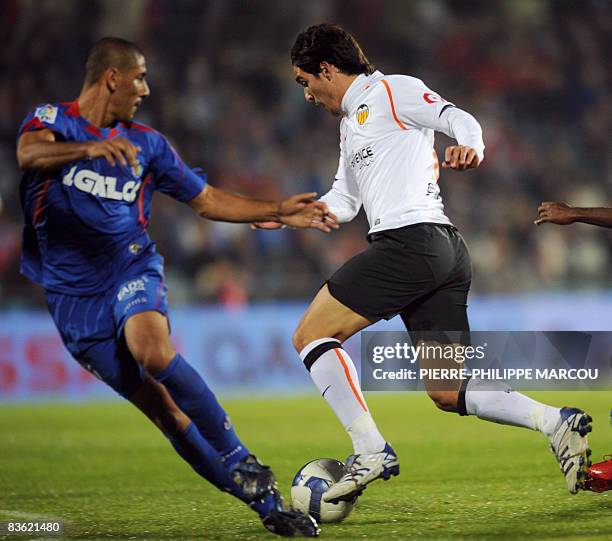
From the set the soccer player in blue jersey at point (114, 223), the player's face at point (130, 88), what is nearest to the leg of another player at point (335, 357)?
the soccer player in blue jersey at point (114, 223)

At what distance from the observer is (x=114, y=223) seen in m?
4.77

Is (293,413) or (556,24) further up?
(556,24)

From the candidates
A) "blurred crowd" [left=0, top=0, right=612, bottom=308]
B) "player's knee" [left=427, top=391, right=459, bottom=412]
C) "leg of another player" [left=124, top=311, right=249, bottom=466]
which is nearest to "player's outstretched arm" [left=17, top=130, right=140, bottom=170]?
"leg of another player" [left=124, top=311, right=249, bottom=466]

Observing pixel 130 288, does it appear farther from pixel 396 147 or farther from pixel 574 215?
pixel 574 215

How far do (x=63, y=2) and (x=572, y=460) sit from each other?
48.1ft

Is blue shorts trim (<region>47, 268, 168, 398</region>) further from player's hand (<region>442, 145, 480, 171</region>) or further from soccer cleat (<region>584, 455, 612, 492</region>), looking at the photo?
soccer cleat (<region>584, 455, 612, 492</region>)

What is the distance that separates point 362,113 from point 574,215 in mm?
1119

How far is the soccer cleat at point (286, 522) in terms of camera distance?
14.3 ft

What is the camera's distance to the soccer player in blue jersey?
4.56m

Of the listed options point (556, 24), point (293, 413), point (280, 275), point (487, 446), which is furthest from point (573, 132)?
point (487, 446)

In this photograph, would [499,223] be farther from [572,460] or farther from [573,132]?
[572,460]

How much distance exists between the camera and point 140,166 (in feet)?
15.6

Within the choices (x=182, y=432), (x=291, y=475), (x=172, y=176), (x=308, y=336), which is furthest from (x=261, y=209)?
(x=291, y=475)

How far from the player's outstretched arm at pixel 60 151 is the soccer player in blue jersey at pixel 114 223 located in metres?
0.01
